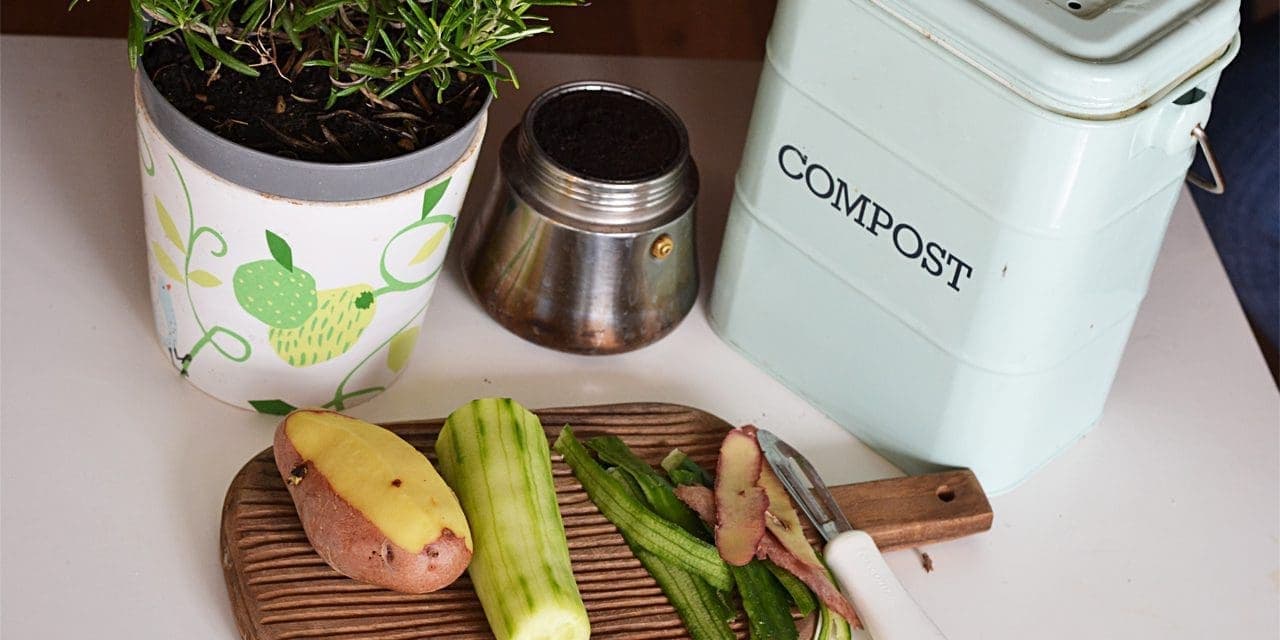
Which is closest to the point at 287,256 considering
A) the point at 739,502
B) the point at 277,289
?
the point at 277,289

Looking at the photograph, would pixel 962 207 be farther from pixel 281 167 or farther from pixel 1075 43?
pixel 281 167

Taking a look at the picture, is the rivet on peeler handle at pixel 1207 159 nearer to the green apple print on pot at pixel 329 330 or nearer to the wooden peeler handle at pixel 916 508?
the wooden peeler handle at pixel 916 508

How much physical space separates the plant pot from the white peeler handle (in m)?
0.26

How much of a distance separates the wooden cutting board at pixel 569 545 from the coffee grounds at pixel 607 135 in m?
0.14

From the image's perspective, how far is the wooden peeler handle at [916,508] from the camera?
2.69 ft

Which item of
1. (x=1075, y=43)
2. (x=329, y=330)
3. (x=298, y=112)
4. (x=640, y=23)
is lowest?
(x=640, y=23)

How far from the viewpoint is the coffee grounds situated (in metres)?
0.86

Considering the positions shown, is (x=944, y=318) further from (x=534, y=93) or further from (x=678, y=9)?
(x=678, y=9)

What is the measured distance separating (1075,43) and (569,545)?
0.35m

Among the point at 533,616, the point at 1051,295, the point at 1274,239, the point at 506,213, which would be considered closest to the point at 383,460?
the point at 533,616

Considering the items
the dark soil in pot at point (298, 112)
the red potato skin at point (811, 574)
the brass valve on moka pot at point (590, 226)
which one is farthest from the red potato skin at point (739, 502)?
the dark soil in pot at point (298, 112)

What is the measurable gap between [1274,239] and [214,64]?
80cm

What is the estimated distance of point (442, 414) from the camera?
87 cm

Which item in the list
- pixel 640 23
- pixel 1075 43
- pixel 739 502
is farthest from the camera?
pixel 640 23
